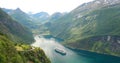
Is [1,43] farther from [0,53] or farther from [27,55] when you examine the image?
[27,55]

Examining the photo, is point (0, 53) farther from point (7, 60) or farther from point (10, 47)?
point (10, 47)

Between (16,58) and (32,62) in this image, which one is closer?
(16,58)

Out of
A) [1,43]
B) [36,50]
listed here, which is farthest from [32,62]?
[1,43]

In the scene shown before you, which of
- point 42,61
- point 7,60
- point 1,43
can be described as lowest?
point 42,61

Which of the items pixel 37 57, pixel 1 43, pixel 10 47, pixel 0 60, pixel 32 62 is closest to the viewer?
pixel 0 60

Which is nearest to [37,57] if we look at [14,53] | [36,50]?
[36,50]

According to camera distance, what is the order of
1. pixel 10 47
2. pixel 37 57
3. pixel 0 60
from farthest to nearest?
pixel 37 57 < pixel 10 47 < pixel 0 60

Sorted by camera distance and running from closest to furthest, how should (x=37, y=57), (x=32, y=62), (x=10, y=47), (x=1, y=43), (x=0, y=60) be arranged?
(x=0, y=60) < (x=1, y=43) < (x=10, y=47) < (x=32, y=62) < (x=37, y=57)

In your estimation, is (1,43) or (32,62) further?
(32,62)

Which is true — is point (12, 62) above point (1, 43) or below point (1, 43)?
below
